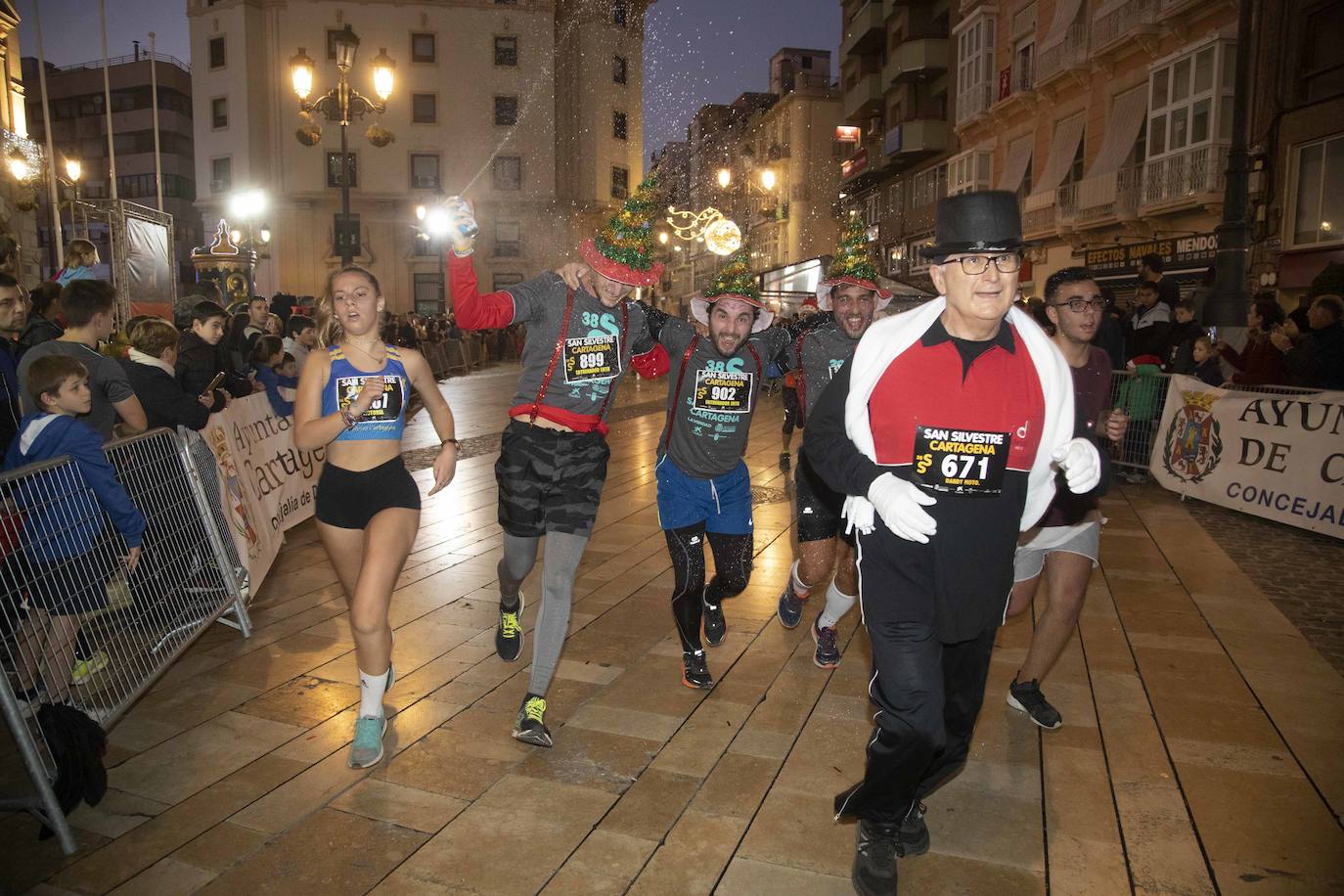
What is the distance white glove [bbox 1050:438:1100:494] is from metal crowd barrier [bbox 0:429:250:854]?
374 centimetres

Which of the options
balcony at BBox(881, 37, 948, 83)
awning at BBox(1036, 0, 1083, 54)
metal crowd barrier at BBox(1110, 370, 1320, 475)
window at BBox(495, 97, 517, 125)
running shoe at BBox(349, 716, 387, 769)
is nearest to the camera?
running shoe at BBox(349, 716, 387, 769)

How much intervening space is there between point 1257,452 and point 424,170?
43.7 meters

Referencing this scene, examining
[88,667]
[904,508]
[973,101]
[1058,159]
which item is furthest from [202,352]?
[973,101]

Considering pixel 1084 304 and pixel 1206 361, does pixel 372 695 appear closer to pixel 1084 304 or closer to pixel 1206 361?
pixel 1084 304

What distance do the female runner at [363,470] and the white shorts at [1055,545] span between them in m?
2.76

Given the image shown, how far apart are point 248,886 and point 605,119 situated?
49.1 meters

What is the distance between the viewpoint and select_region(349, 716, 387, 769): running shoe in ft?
12.7

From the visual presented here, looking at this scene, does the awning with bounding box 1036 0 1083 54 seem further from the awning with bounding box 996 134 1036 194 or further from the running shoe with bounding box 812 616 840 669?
the running shoe with bounding box 812 616 840 669

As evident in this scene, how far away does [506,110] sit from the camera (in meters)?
46.5

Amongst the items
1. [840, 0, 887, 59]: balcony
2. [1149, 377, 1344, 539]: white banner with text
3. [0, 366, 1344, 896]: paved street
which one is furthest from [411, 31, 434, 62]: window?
[0, 366, 1344, 896]: paved street

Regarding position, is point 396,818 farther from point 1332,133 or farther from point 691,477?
point 1332,133

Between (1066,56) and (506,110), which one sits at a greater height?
(506,110)

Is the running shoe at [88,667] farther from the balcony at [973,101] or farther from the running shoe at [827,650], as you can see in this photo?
the balcony at [973,101]

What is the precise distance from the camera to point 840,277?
5.87 metres
